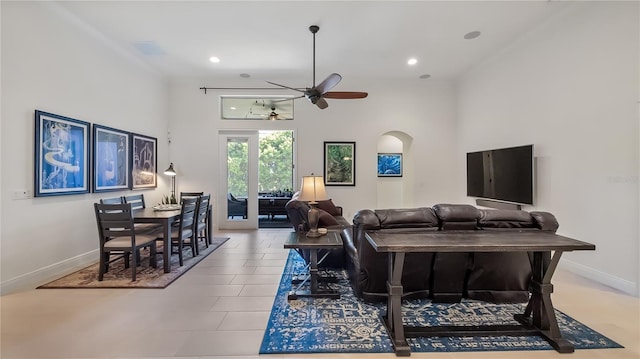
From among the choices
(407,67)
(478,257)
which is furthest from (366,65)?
(478,257)

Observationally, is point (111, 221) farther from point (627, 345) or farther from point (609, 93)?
point (609, 93)

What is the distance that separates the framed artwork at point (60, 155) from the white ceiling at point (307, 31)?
59.7 inches

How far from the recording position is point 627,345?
80.4 inches

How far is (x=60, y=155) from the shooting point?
3547 mm

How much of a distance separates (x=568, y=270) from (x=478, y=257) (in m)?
2.17

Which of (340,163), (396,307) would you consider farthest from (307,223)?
(340,163)

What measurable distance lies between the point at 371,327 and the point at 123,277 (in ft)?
10.0

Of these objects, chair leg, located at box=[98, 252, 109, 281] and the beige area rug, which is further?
chair leg, located at box=[98, 252, 109, 281]

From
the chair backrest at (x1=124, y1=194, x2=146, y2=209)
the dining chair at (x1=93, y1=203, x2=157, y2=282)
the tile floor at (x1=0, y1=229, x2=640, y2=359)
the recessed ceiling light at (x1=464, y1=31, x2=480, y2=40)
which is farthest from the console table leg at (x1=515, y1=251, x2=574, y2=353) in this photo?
the chair backrest at (x1=124, y1=194, x2=146, y2=209)

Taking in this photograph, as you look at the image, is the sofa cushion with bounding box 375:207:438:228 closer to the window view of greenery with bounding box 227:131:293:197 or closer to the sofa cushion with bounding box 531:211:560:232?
the sofa cushion with bounding box 531:211:560:232

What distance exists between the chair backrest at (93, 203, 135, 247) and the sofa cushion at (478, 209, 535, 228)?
384cm

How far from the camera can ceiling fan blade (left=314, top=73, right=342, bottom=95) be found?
3.55 metres

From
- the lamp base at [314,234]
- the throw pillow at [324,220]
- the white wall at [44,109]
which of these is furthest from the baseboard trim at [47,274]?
the throw pillow at [324,220]

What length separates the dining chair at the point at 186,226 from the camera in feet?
12.6
